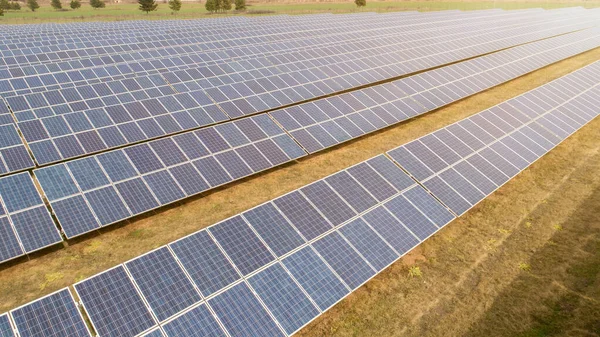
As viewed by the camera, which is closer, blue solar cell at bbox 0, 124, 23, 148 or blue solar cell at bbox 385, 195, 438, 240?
blue solar cell at bbox 385, 195, 438, 240

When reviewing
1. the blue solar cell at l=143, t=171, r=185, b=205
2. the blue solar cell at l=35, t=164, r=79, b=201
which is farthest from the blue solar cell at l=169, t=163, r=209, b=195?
the blue solar cell at l=35, t=164, r=79, b=201

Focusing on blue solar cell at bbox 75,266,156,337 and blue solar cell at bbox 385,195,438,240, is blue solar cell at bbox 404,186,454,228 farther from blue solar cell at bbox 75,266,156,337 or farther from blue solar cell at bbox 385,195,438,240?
blue solar cell at bbox 75,266,156,337

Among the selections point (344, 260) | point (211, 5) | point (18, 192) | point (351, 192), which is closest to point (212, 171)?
point (351, 192)

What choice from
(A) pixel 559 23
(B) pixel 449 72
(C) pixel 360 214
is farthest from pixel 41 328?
(A) pixel 559 23

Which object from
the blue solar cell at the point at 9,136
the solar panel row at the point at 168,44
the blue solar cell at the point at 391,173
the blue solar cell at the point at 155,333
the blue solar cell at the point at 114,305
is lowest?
the solar panel row at the point at 168,44

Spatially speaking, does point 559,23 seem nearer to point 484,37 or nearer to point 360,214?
point 484,37

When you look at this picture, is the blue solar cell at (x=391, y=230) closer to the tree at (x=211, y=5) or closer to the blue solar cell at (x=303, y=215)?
the blue solar cell at (x=303, y=215)

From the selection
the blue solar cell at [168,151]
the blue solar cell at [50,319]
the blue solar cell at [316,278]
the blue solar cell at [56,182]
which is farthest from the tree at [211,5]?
the blue solar cell at [50,319]
